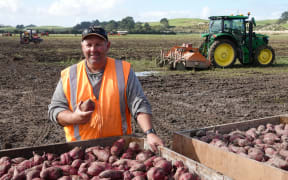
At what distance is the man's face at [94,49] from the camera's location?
10.1 feet

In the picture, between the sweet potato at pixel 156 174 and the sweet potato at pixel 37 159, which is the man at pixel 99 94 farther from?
the sweet potato at pixel 156 174

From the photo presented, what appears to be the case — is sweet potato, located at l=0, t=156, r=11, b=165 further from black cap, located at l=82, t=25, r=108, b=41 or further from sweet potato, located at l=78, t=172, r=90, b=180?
black cap, located at l=82, t=25, r=108, b=41

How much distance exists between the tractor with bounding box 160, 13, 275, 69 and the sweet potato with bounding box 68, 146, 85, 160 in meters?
11.2

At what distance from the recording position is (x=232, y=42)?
568 inches

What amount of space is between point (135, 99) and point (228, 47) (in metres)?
11.9

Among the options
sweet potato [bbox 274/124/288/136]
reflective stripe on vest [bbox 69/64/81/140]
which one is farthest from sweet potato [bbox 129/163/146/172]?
sweet potato [bbox 274/124/288/136]

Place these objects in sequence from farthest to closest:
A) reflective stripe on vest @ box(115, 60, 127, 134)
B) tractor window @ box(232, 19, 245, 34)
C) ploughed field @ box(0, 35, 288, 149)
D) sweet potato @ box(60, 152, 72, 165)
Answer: tractor window @ box(232, 19, 245, 34) < ploughed field @ box(0, 35, 288, 149) < reflective stripe on vest @ box(115, 60, 127, 134) < sweet potato @ box(60, 152, 72, 165)

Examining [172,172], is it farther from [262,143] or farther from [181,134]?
[262,143]

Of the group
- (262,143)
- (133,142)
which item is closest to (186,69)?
(262,143)

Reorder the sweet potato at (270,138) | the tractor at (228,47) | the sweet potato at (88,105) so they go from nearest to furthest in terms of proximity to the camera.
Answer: the sweet potato at (88,105), the sweet potato at (270,138), the tractor at (228,47)

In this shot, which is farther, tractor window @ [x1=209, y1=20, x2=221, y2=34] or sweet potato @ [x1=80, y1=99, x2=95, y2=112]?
tractor window @ [x1=209, y1=20, x2=221, y2=34]

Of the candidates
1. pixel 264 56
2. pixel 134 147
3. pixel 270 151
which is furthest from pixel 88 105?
pixel 264 56

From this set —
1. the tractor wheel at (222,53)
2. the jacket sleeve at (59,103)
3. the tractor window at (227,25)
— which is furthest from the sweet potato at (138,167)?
the tractor window at (227,25)

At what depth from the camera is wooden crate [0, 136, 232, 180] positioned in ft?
7.85
